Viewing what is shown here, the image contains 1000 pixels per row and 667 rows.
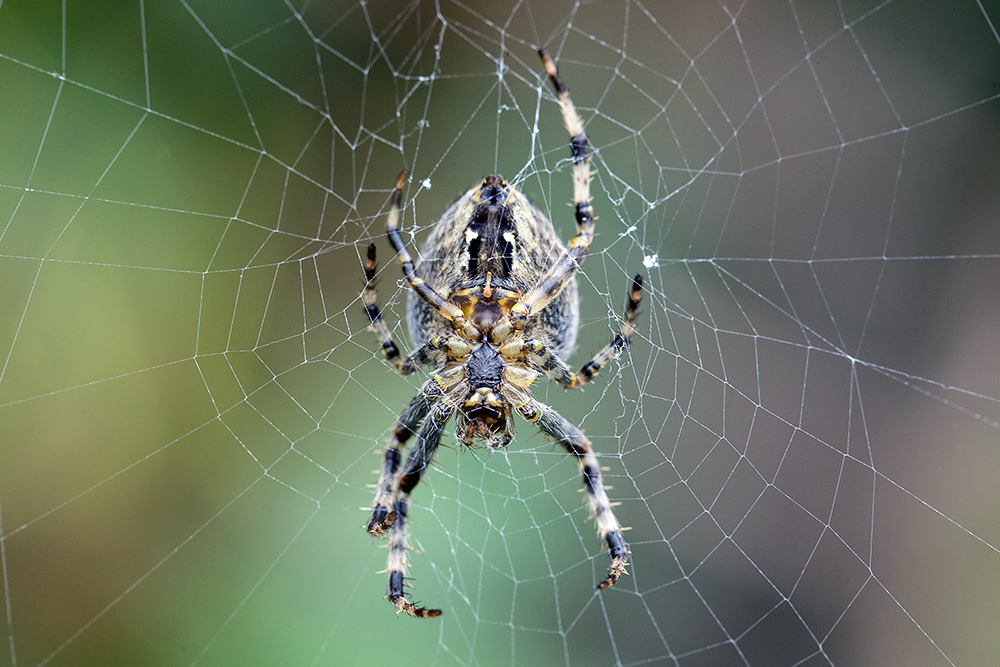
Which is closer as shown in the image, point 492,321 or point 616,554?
point 492,321

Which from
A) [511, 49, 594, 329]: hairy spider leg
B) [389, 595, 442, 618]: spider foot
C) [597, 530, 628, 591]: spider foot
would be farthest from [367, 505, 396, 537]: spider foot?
[511, 49, 594, 329]: hairy spider leg

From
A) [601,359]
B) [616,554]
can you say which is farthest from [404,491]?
[601,359]

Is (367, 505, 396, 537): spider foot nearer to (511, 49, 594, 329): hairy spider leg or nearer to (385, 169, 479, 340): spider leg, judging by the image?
(385, 169, 479, 340): spider leg

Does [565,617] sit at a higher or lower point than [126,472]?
lower

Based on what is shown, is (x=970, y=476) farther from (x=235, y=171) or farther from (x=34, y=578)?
(x=34, y=578)

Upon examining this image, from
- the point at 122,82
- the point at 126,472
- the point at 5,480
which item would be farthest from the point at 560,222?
the point at 5,480

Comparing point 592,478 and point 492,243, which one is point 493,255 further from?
point 592,478
